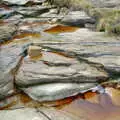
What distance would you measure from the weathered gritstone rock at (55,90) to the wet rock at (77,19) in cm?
283

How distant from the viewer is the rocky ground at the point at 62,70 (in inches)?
138

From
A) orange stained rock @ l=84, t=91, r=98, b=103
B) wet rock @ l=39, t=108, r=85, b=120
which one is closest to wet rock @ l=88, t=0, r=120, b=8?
orange stained rock @ l=84, t=91, r=98, b=103

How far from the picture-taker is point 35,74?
159 inches

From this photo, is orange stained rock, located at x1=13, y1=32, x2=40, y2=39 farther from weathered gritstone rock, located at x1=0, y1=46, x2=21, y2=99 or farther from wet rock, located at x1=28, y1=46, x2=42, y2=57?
wet rock, located at x1=28, y1=46, x2=42, y2=57

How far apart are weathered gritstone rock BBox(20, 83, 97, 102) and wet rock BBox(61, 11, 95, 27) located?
2.83 metres

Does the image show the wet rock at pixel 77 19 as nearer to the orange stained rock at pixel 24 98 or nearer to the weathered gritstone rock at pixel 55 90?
the weathered gritstone rock at pixel 55 90

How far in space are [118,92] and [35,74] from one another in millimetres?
1203

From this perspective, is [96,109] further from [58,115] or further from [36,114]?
[36,114]

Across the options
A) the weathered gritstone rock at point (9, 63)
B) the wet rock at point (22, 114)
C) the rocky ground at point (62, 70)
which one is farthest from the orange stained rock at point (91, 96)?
the weathered gritstone rock at point (9, 63)

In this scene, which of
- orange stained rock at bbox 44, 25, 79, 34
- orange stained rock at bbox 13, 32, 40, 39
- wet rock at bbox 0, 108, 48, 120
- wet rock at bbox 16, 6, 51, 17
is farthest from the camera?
wet rock at bbox 16, 6, 51, 17

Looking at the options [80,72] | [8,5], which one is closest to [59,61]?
[80,72]

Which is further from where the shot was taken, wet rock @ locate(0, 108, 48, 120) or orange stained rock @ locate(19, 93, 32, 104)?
orange stained rock @ locate(19, 93, 32, 104)

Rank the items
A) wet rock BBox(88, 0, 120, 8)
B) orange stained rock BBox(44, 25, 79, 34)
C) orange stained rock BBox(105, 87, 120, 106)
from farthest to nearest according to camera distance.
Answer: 1. wet rock BBox(88, 0, 120, 8)
2. orange stained rock BBox(44, 25, 79, 34)
3. orange stained rock BBox(105, 87, 120, 106)

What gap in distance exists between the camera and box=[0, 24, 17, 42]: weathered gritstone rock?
19.2ft
